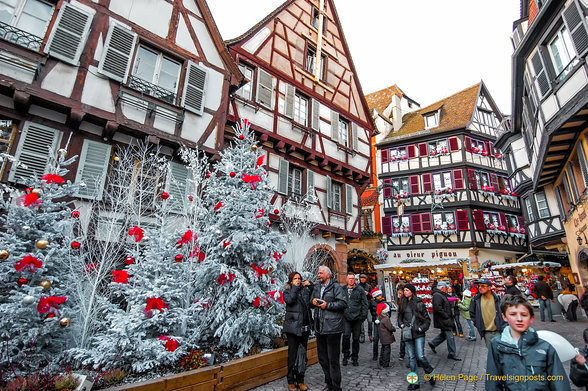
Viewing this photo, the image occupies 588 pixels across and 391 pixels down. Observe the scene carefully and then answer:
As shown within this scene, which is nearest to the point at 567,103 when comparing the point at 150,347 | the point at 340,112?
the point at 340,112

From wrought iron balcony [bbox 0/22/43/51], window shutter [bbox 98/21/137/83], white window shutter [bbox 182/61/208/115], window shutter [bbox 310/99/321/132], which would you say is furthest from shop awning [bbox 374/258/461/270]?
wrought iron balcony [bbox 0/22/43/51]

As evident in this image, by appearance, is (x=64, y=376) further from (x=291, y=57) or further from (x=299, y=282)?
(x=291, y=57)

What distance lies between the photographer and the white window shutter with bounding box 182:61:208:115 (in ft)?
29.8

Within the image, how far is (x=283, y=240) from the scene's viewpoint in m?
6.74

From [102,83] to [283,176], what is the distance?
6390 mm

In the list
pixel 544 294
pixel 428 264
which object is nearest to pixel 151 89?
pixel 544 294

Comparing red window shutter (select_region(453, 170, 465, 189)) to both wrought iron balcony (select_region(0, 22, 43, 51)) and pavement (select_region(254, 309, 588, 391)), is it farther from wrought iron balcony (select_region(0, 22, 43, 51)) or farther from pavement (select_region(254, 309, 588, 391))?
wrought iron balcony (select_region(0, 22, 43, 51))

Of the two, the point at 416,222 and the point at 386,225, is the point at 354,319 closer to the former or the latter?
the point at 416,222

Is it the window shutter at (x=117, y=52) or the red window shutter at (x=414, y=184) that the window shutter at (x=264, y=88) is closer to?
the window shutter at (x=117, y=52)

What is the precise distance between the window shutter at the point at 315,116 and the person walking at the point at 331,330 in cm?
959

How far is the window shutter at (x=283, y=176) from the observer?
1174cm

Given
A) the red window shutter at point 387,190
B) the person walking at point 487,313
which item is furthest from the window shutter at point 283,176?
the red window shutter at point 387,190

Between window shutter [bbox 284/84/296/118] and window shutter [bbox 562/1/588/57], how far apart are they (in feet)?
29.3

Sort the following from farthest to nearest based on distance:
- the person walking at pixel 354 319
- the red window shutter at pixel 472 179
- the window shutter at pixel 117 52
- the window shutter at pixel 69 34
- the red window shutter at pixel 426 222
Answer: the red window shutter at pixel 426 222 < the red window shutter at pixel 472 179 < the window shutter at pixel 117 52 < the window shutter at pixel 69 34 < the person walking at pixel 354 319
